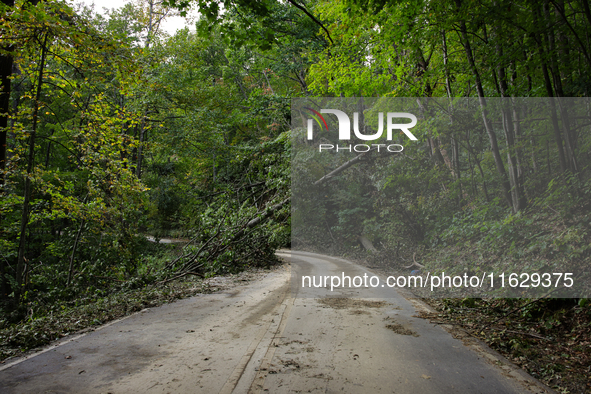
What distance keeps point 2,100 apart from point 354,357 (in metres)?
7.32

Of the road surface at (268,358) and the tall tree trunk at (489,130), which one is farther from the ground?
the tall tree trunk at (489,130)

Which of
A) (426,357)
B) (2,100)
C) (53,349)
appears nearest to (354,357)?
(426,357)

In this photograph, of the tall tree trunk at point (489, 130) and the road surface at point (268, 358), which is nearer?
the road surface at point (268, 358)

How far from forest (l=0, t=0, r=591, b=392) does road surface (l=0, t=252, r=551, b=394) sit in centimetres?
74

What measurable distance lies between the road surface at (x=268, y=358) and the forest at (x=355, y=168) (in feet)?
2.43

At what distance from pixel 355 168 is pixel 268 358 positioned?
28.4 feet

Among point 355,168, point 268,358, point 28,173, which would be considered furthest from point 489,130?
point 28,173

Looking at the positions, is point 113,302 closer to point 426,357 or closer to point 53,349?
point 53,349

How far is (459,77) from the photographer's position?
940 centimetres

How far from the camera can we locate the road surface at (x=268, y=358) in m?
3.45

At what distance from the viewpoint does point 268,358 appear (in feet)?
13.8

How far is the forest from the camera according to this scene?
18.6ft
